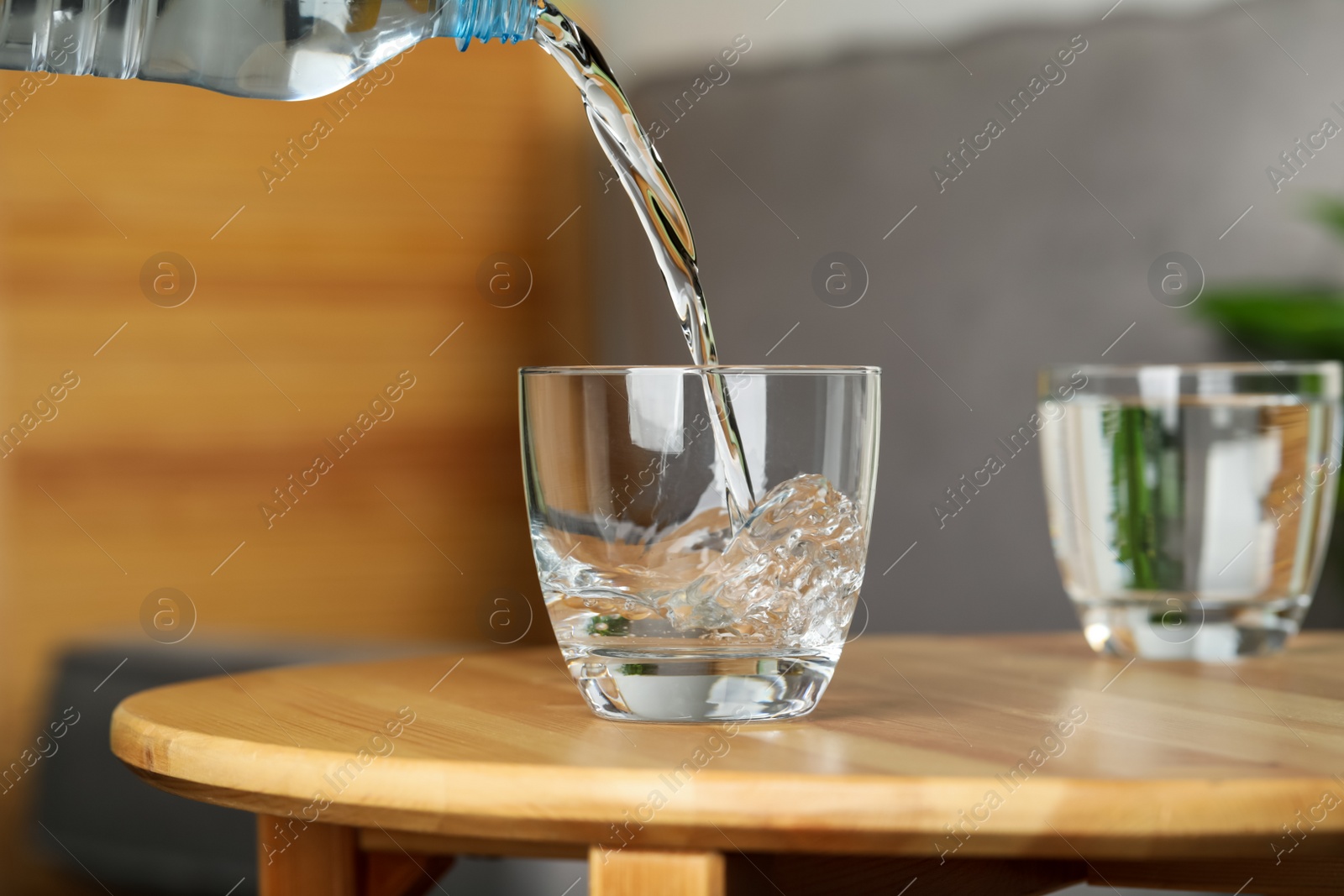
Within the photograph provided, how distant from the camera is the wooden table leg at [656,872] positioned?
50 centimetres

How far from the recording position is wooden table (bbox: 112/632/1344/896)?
48 centimetres

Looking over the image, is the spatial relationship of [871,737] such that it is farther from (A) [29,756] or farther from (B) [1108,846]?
(A) [29,756]

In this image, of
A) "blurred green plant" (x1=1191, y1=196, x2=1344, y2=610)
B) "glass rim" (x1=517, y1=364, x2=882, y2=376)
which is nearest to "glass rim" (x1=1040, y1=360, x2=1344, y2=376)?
"glass rim" (x1=517, y1=364, x2=882, y2=376)

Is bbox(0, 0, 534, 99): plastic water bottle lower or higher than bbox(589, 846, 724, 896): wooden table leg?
higher

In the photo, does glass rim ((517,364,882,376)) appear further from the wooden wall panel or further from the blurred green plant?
the wooden wall panel

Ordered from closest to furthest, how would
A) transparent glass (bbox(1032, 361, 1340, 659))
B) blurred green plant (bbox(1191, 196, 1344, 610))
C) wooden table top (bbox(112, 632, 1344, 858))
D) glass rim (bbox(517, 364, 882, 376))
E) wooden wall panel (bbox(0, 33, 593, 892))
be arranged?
wooden table top (bbox(112, 632, 1344, 858)) → glass rim (bbox(517, 364, 882, 376)) → transparent glass (bbox(1032, 361, 1340, 659)) → blurred green plant (bbox(1191, 196, 1344, 610)) → wooden wall panel (bbox(0, 33, 593, 892))

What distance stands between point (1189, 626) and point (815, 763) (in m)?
0.42

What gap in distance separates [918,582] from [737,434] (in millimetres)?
2058

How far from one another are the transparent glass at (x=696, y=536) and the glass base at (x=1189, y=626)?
0.30 metres

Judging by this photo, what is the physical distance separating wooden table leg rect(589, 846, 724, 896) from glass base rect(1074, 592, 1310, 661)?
448 mm

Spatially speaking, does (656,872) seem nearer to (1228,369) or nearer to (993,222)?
(1228,369)

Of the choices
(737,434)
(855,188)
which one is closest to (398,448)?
(855,188)

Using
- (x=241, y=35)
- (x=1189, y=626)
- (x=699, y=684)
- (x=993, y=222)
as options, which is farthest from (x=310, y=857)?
(x=993, y=222)

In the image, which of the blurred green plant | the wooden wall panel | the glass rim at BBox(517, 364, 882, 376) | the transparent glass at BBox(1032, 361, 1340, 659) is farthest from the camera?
the wooden wall panel
